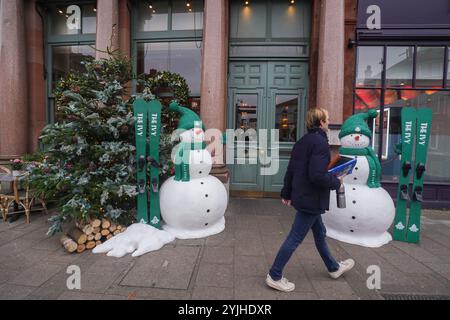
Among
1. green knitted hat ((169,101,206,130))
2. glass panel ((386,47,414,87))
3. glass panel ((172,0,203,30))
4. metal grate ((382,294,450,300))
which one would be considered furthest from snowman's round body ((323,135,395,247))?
glass panel ((172,0,203,30))

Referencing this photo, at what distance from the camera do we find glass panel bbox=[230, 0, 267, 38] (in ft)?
24.0

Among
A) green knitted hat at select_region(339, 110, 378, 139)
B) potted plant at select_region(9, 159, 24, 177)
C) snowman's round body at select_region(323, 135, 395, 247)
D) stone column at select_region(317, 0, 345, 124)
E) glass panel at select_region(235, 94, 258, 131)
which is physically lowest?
snowman's round body at select_region(323, 135, 395, 247)

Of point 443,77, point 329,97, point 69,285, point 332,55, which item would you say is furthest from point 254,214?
point 443,77

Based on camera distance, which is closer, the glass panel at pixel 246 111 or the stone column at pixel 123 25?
the stone column at pixel 123 25

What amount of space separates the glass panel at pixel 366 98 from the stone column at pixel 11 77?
30.6ft

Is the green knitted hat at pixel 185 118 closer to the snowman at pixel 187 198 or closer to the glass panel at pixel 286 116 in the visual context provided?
the snowman at pixel 187 198

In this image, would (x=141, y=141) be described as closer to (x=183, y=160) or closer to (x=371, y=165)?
(x=183, y=160)

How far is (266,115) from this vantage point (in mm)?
7363

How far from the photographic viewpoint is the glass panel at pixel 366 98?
7043 mm

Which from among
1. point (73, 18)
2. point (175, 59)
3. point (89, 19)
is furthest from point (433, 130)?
point (73, 18)

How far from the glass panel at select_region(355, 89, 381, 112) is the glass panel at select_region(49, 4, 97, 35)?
315 inches

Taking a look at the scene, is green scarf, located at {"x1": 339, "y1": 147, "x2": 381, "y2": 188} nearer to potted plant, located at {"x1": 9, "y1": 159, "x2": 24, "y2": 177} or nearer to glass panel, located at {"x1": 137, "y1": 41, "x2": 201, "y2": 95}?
glass panel, located at {"x1": 137, "y1": 41, "x2": 201, "y2": 95}

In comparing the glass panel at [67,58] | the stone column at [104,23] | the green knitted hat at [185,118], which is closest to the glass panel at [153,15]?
the stone column at [104,23]

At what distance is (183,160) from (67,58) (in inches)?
260
